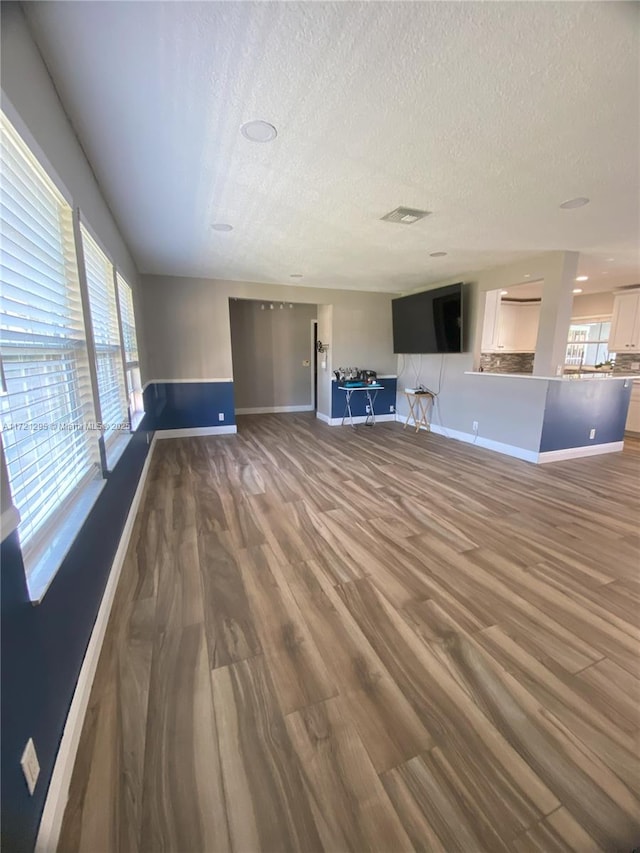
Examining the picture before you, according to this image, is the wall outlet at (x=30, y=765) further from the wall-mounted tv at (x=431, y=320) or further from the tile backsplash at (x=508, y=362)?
the tile backsplash at (x=508, y=362)

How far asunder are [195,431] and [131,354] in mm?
2152

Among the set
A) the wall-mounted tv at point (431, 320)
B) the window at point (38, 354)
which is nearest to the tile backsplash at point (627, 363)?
the wall-mounted tv at point (431, 320)

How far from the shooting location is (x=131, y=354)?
358 centimetres

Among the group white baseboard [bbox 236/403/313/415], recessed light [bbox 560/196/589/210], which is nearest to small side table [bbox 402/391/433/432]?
white baseboard [bbox 236/403/313/415]

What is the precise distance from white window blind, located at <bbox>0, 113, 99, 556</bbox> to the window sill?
32 millimetres

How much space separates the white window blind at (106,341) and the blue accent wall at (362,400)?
387cm

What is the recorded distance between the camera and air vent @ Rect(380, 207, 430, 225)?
2670 mm

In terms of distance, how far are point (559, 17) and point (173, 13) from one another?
4.39 feet

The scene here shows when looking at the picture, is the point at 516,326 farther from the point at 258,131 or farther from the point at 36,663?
the point at 36,663

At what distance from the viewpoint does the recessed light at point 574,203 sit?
245 centimetres

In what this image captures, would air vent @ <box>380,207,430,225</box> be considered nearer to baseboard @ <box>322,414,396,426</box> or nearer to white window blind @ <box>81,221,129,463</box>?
white window blind @ <box>81,221,129,463</box>

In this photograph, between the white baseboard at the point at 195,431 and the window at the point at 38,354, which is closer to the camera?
the window at the point at 38,354

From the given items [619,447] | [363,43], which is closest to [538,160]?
[363,43]

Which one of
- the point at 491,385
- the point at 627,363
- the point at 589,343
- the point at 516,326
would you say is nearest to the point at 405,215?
the point at 491,385
